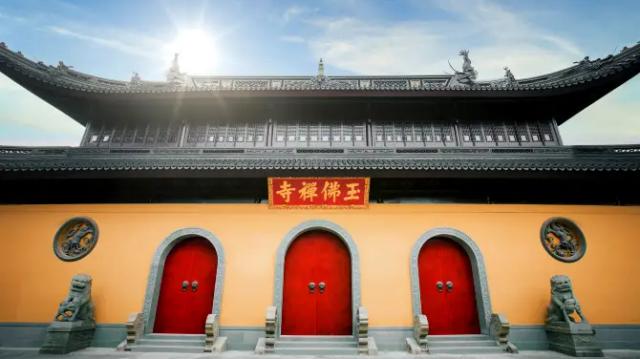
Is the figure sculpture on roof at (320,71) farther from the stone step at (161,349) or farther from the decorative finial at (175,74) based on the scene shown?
the stone step at (161,349)

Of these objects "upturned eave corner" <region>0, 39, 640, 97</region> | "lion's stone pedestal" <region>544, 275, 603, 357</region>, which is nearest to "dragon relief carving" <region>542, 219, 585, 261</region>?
"lion's stone pedestal" <region>544, 275, 603, 357</region>

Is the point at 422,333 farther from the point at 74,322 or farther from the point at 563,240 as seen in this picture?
the point at 74,322

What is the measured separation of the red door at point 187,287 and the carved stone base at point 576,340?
24.5ft

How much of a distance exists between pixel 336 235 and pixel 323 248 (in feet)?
1.51

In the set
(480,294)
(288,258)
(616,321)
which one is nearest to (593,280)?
(616,321)

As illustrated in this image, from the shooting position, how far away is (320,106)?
8922mm

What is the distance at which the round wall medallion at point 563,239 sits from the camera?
639 cm

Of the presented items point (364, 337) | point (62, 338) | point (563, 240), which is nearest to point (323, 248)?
point (364, 337)

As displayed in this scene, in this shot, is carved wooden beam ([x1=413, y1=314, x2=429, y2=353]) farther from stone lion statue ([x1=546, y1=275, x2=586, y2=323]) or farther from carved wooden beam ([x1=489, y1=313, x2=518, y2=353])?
stone lion statue ([x1=546, y1=275, x2=586, y2=323])

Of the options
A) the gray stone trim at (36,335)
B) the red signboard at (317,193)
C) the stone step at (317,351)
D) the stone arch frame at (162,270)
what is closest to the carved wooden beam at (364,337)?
the stone step at (317,351)

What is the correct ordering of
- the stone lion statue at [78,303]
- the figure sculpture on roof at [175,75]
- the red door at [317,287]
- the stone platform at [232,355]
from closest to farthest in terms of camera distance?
the stone platform at [232,355]
the stone lion statue at [78,303]
the red door at [317,287]
the figure sculpture on roof at [175,75]

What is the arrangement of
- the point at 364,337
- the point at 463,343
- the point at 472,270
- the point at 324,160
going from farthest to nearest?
the point at 324,160 < the point at 472,270 < the point at 463,343 < the point at 364,337

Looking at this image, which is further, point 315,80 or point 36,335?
point 315,80

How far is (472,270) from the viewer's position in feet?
21.4
